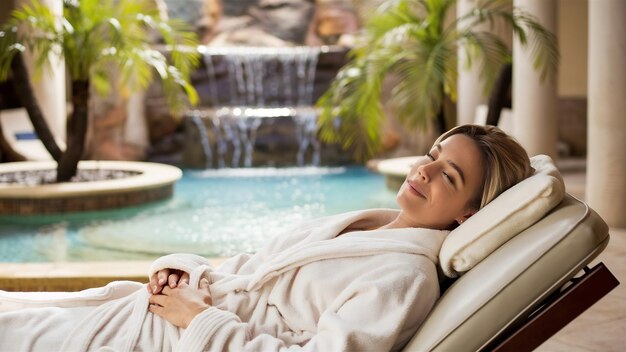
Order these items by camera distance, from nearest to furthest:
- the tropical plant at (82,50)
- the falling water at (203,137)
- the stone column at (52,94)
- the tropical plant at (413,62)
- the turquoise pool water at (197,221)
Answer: the turquoise pool water at (197,221)
the tropical plant at (413,62)
the tropical plant at (82,50)
the stone column at (52,94)
the falling water at (203,137)

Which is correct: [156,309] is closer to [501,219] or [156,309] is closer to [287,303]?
[287,303]

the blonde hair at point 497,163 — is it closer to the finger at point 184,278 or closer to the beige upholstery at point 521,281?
the beige upholstery at point 521,281

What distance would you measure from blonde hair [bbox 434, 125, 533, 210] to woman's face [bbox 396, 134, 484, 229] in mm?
16

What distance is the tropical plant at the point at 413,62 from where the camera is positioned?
7.48m

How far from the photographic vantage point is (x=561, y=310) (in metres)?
1.93

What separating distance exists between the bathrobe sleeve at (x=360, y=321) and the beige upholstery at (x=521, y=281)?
8 centimetres

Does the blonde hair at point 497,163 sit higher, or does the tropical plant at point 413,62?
the tropical plant at point 413,62

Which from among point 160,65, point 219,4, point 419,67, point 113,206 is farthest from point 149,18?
point 219,4

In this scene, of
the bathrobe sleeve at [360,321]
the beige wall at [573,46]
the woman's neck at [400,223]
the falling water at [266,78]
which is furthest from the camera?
the falling water at [266,78]

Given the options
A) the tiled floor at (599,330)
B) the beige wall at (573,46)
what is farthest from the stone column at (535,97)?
the beige wall at (573,46)

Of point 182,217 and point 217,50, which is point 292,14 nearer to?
point 217,50

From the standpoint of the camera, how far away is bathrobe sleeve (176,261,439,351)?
6.19ft

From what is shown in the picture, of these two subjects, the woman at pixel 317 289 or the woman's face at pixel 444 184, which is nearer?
the woman at pixel 317 289

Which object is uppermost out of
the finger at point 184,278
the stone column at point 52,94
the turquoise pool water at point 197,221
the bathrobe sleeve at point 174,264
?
the stone column at point 52,94
